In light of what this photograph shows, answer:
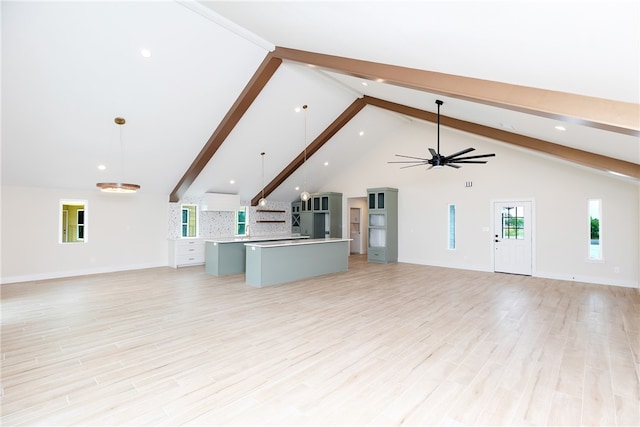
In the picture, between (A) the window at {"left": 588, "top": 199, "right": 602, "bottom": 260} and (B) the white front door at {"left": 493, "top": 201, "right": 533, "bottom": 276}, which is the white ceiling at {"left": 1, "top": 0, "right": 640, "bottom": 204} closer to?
(A) the window at {"left": 588, "top": 199, "right": 602, "bottom": 260}

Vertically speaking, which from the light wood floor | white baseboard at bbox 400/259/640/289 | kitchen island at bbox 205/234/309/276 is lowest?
the light wood floor

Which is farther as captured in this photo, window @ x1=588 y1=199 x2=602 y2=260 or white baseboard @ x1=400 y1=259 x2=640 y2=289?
window @ x1=588 y1=199 x2=602 y2=260

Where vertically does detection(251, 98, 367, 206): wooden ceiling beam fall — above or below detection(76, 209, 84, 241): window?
above

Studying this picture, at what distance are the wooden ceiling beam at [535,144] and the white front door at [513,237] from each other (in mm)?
2279

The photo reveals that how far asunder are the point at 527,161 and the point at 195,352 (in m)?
8.01

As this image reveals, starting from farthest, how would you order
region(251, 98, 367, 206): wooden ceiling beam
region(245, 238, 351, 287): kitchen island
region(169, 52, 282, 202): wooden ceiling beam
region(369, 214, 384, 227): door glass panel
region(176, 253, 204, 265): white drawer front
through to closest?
region(369, 214, 384, 227): door glass panel → region(176, 253, 204, 265): white drawer front → region(251, 98, 367, 206): wooden ceiling beam → region(245, 238, 351, 287): kitchen island → region(169, 52, 282, 202): wooden ceiling beam

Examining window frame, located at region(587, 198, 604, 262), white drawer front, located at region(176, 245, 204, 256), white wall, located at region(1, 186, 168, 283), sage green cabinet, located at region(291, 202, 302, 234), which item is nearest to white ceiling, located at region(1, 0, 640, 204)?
white wall, located at region(1, 186, 168, 283)

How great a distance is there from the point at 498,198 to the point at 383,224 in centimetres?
322

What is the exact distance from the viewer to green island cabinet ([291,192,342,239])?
10.9 metres

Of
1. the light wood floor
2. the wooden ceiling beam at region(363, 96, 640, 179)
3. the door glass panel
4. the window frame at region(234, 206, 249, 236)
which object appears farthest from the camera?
the window frame at region(234, 206, 249, 236)

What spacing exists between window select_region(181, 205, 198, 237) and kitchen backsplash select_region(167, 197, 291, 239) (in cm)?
14

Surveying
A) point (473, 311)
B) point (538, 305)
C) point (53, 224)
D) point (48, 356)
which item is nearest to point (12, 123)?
point (53, 224)

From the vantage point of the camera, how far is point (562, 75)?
2.43 metres

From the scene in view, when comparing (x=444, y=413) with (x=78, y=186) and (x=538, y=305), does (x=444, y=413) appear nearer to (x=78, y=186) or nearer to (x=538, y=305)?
(x=538, y=305)
